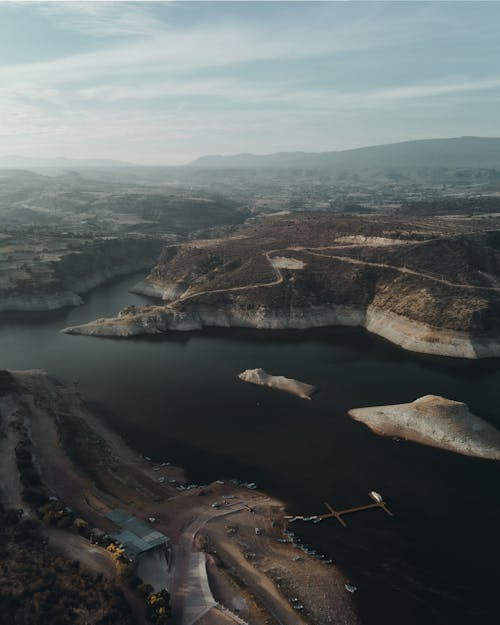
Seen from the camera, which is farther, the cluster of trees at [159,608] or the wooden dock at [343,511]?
the wooden dock at [343,511]

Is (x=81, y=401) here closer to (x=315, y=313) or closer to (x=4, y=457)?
(x=4, y=457)

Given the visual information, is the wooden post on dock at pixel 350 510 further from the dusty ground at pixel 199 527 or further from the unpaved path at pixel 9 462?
the unpaved path at pixel 9 462

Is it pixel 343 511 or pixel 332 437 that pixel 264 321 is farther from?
pixel 343 511

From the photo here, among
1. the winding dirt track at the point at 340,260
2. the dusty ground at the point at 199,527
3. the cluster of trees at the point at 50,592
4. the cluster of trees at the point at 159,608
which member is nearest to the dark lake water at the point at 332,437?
the dusty ground at the point at 199,527

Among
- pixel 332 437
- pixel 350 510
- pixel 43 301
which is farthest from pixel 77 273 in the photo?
pixel 350 510

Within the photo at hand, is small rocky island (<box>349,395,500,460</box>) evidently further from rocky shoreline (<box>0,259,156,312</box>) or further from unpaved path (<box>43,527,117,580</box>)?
rocky shoreline (<box>0,259,156,312</box>)

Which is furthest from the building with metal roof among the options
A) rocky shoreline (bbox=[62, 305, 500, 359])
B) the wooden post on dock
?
rocky shoreline (bbox=[62, 305, 500, 359])
